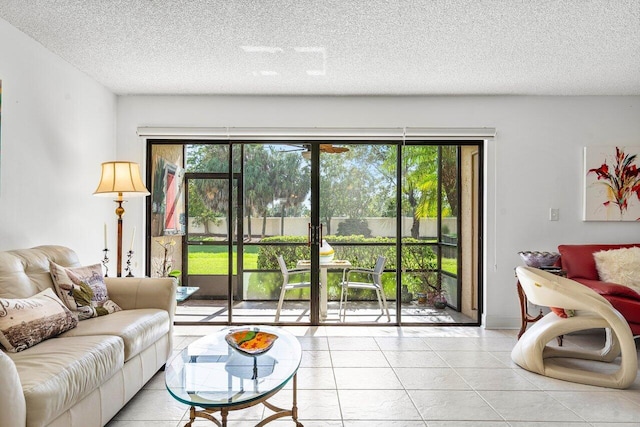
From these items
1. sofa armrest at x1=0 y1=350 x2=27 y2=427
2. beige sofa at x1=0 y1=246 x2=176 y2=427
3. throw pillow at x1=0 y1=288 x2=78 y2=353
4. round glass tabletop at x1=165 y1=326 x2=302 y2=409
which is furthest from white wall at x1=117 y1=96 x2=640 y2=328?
sofa armrest at x1=0 y1=350 x2=27 y2=427

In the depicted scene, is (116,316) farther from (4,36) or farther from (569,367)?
(569,367)

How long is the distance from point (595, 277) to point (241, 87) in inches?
150

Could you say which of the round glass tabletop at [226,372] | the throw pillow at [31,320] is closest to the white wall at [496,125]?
the throw pillow at [31,320]

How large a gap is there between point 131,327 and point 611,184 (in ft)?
15.1

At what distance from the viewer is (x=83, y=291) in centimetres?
277

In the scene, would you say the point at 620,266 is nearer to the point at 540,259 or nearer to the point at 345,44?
the point at 540,259

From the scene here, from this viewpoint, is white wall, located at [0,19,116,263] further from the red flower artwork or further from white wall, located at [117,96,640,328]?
the red flower artwork

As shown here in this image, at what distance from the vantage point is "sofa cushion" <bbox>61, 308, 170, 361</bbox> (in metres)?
2.42

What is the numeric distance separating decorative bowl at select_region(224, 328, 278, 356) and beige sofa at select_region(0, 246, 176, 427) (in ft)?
1.89

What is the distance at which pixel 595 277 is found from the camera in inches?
156

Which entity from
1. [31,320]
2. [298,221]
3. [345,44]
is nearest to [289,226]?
[298,221]

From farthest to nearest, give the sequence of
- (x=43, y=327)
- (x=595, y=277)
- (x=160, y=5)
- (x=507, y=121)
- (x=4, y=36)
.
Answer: (x=507, y=121) < (x=595, y=277) < (x=4, y=36) < (x=160, y=5) < (x=43, y=327)

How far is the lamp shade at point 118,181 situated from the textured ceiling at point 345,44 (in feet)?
2.83

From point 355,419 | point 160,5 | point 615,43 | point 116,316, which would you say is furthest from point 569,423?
point 160,5
